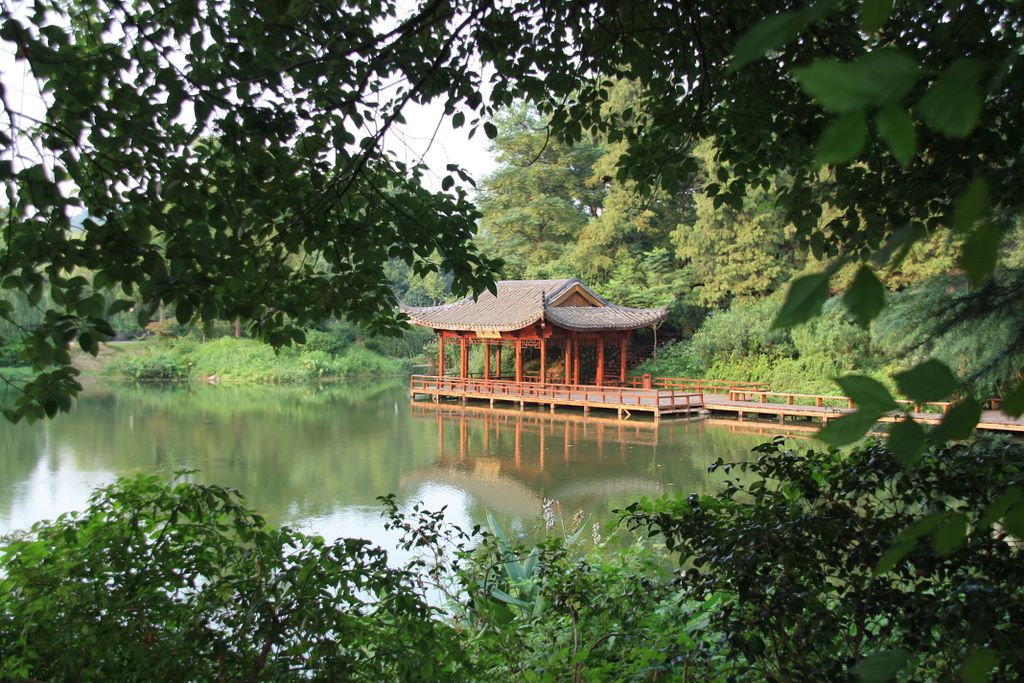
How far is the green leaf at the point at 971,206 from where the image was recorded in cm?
34

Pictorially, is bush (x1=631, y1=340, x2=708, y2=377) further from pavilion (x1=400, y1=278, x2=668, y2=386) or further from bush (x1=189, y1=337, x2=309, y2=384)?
bush (x1=189, y1=337, x2=309, y2=384)

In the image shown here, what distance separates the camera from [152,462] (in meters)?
8.66

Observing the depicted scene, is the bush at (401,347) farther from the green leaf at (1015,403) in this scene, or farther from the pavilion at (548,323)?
the green leaf at (1015,403)

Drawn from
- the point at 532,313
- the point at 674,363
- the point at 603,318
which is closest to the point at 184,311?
the point at 532,313

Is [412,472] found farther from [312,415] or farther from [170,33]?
[170,33]

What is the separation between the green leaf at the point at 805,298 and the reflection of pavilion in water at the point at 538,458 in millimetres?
6637

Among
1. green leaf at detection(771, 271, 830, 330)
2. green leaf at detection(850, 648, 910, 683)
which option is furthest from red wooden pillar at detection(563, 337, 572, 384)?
green leaf at detection(771, 271, 830, 330)

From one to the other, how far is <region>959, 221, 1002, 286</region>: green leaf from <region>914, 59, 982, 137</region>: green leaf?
2.6 inches

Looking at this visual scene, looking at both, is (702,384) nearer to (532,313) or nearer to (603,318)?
(603,318)

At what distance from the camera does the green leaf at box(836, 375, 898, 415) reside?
1.25 ft

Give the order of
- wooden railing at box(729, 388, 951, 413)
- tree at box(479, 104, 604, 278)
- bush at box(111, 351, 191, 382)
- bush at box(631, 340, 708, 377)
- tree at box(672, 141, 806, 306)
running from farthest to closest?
bush at box(111, 351, 191, 382)
tree at box(479, 104, 604, 278)
bush at box(631, 340, 708, 377)
tree at box(672, 141, 806, 306)
wooden railing at box(729, 388, 951, 413)

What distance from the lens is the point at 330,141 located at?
1.95 meters

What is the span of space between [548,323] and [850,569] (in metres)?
13.4

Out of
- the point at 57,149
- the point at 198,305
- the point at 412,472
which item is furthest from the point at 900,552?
the point at 412,472
